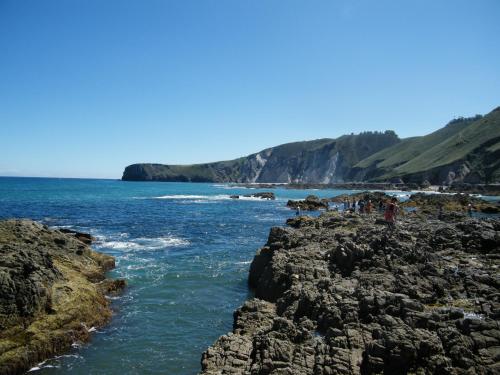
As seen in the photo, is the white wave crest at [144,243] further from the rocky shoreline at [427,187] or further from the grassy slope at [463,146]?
the grassy slope at [463,146]

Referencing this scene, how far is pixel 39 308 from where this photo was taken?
611 inches

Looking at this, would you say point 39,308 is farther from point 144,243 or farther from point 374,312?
point 144,243

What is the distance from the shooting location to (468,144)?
184125mm

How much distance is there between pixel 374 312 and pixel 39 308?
540 inches

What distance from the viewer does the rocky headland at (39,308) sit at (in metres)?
13.7

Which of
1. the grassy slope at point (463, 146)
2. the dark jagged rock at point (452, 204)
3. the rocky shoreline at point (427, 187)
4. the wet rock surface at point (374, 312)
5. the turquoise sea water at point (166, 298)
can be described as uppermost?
the grassy slope at point (463, 146)

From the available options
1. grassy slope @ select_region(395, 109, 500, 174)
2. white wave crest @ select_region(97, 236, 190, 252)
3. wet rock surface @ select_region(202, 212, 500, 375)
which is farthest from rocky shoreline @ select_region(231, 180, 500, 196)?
wet rock surface @ select_region(202, 212, 500, 375)

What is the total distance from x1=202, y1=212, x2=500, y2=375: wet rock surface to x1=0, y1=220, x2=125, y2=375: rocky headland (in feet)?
22.1

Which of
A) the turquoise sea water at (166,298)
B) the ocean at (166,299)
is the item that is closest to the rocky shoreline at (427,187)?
the turquoise sea water at (166,298)

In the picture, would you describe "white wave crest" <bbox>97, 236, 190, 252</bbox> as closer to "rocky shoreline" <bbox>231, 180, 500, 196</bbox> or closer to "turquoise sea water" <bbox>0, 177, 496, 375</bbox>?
"turquoise sea water" <bbox>0, 177, 496, 375</bbox>

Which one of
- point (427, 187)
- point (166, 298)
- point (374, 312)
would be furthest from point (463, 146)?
point (374, 312)

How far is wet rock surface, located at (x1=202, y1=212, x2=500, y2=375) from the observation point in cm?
1029

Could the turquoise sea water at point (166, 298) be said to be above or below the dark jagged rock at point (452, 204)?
below

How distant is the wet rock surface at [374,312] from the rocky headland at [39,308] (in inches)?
266
